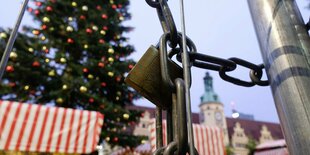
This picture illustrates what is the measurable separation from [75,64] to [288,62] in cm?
495

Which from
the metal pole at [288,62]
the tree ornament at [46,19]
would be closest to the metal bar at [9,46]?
the metal pole at [288,62]

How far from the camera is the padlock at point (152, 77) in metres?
0.48

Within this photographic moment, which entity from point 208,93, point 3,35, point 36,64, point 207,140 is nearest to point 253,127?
point 208,93

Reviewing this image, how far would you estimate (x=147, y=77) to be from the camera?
0.49 meters

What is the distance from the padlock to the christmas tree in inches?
163

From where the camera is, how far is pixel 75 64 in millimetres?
5020

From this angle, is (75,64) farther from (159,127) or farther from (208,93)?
(208,93)

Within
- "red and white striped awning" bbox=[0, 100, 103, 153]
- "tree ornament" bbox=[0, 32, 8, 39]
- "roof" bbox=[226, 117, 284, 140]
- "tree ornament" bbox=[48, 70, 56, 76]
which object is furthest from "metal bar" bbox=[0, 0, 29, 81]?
"roof" bbox=[226, 117, 284, 140]

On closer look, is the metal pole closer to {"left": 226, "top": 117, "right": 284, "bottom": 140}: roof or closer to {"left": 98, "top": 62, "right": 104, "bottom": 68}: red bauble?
{"left": 98, "top": 62, "right": 104, "bottom": 68}: red bauble

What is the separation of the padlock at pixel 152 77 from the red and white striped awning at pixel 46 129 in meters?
2.67

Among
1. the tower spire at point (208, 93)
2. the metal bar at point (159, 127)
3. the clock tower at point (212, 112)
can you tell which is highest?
the tower spire at point (208, 93)

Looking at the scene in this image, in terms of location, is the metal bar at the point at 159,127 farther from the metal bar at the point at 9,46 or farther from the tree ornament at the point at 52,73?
the tree ornament at the point at 52,73

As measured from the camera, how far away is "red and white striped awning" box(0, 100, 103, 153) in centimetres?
270

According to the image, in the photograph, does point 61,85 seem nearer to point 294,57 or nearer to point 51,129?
point 51,129
